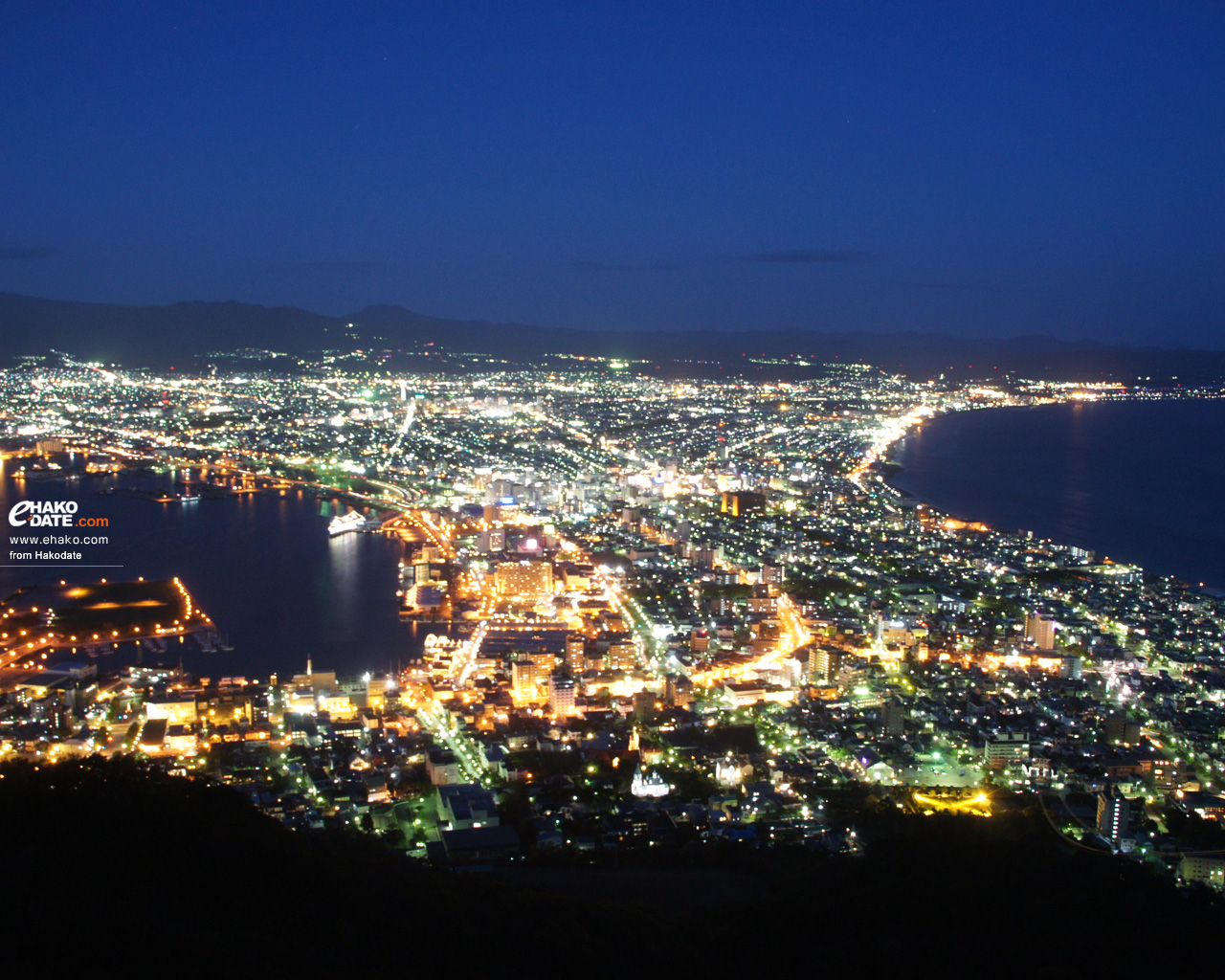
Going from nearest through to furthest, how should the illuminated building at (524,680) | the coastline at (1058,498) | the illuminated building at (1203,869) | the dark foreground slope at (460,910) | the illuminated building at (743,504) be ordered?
the dark foreground slope at (460,910) → the illuminated building at (1203,869) → the illuminated building at (524,680) → the coastline at (1058,498) → the illuminated building at (743,504)

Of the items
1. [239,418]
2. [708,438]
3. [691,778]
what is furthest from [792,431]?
[691,778]

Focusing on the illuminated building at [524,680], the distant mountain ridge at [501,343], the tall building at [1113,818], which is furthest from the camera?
the distant mountain ridge at [501,343]

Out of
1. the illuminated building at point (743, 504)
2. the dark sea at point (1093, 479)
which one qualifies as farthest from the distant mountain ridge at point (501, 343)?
the illuminated building at point (743, 504)

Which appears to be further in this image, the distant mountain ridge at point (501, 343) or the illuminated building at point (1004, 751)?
the distant mountain ridge at point (501, 343)

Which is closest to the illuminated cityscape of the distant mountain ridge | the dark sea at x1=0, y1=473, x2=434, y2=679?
the dark sea at x1=0, y1=473, x2=434, y2=679

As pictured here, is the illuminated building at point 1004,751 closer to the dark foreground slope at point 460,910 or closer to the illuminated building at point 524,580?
the dark foreground slope at point 460,910

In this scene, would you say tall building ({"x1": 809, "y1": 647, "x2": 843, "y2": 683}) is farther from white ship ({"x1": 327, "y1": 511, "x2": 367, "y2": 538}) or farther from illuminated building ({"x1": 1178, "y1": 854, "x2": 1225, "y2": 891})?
white ship ({"x1": 327, "y1": 511, "x2": 367, "y2": 538})
